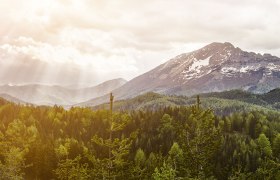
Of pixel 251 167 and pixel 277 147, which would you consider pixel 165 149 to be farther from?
pixel 277 147

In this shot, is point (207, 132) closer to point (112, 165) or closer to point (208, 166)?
point (208, 166)

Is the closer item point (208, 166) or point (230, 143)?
point (208, 166)

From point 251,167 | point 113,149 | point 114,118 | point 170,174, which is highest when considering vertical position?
point 114,118

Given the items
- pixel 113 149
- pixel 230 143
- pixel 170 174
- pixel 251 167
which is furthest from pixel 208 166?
pixel 230 143

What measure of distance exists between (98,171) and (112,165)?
128 centimetres

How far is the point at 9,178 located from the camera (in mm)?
84562

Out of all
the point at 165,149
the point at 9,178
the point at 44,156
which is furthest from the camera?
the point at 165,149

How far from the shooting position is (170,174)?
44219 mm

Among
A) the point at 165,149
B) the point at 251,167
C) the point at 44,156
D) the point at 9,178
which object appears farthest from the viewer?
the point at 165,149

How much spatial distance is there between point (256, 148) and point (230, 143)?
14.2 meters

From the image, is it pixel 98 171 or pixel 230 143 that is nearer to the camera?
pixel 98 171

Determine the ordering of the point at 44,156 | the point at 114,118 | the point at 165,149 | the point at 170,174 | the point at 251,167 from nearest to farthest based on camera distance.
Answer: the point at 114,118 → the point at 170,174 → the point at 44,156 → the point at 251,167 → the point at 165,149

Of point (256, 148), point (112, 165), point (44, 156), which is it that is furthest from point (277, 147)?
point (112, 165)

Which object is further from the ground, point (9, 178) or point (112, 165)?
point (112, 165)
